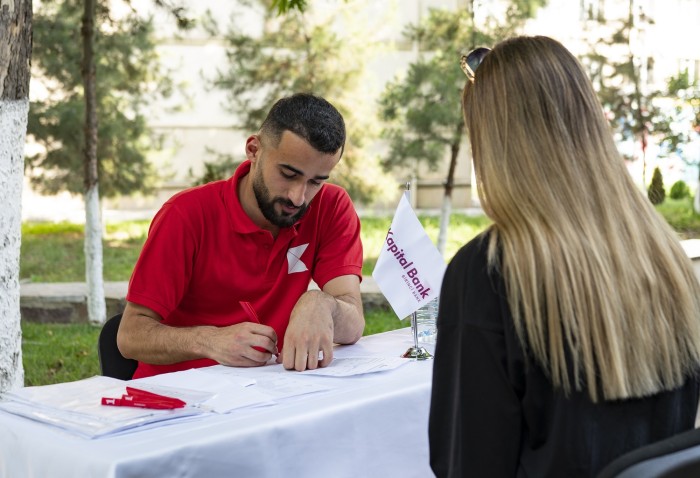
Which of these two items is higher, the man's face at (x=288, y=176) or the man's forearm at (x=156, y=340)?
the man's face at (x=288, y=176)

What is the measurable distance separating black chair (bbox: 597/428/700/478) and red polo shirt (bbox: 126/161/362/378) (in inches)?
66.7

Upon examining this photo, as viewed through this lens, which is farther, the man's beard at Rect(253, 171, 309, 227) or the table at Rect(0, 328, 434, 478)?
the man's beard at Rect(253, 171, 309, 227)

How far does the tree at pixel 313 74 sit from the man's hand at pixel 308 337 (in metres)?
7.89

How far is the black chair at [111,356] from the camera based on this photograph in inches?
117

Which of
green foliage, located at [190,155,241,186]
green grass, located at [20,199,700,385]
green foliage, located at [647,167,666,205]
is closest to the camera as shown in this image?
green grass, located at [20,199,700,385]

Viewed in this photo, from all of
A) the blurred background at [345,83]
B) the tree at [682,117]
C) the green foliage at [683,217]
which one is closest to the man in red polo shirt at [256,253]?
the blurred background at [345,83]

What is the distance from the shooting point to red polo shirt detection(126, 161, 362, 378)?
114 inches

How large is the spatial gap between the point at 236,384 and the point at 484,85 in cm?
104

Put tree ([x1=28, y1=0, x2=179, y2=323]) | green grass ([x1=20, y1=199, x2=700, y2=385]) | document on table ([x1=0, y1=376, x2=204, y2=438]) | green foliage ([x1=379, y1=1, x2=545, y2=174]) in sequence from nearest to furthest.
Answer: document on table ([x1=0, y1=376, x2=204, y2=438]) → green grass ([x1=20, y1=199, x2=700, y2=385]) → green foliage ([x1=379, y1=1, x2=545, y2=174]) → tree ([x1=28, y1=0, x2=179, y2=323])

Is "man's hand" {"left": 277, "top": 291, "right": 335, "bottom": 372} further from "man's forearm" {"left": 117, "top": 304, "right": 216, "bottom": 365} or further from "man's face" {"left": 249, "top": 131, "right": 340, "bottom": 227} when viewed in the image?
"man's face" {"left": 249, "top": 131, "right": 340, "bottom": 227}

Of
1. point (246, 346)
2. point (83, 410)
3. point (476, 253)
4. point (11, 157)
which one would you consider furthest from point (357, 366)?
point (11, 157)

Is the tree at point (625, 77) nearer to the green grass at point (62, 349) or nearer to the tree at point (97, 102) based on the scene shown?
the green grass at point (62, 349)

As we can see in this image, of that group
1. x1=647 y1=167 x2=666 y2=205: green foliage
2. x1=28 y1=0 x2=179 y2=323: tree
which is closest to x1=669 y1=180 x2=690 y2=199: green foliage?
x1=647 y1=167 x2=666 y2=205: green foliage

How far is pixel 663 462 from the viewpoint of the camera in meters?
1.35
